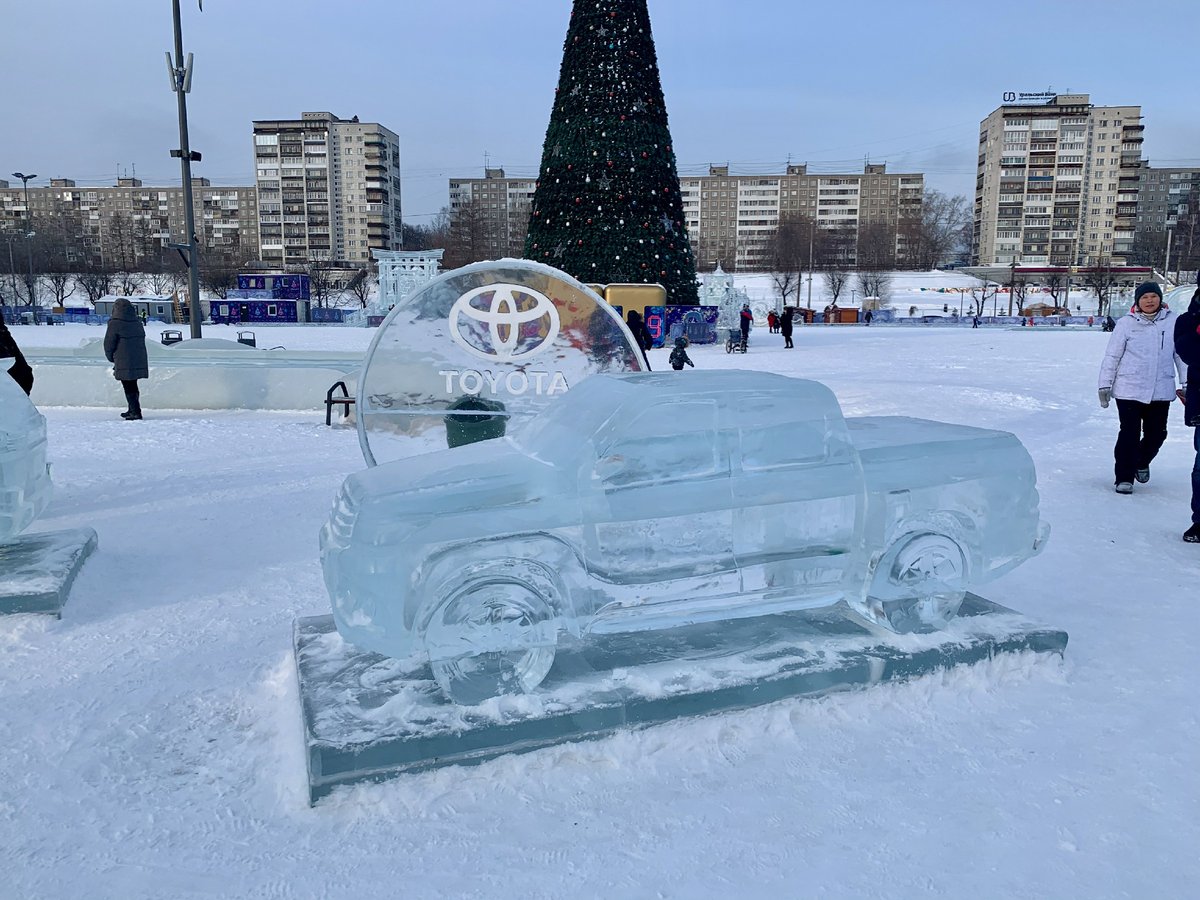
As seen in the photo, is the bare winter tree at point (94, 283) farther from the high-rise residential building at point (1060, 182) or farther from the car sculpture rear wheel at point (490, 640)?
the high-rise residential building at point (1060, 182)

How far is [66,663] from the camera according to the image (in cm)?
436

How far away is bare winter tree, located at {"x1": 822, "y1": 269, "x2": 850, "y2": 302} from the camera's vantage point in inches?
2808

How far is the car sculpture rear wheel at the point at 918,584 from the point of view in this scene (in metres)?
4.09

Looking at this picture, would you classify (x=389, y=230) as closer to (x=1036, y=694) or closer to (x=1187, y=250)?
(x=1187, y=250)

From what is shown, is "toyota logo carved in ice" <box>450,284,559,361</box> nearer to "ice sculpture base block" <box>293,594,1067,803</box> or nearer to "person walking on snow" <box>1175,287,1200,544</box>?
"ice sculpture base block" <box>293,594,1067,803</box>

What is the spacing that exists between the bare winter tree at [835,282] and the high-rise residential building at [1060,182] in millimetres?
33483

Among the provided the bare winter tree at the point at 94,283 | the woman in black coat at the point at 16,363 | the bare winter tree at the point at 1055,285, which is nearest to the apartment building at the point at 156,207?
the bare winter tree at the point at 94,283

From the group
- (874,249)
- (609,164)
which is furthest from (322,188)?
(609,164)

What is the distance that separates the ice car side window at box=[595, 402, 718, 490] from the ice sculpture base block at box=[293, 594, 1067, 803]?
0.84 metres

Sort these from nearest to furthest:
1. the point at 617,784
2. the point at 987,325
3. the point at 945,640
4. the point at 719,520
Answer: the point at 617,784, the point at 719,520, the point at 945,640, the point at 987,325

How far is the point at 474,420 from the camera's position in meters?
7.17

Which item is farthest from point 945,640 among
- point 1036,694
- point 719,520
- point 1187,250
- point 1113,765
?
point 1187,250

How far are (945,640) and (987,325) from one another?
47.0 meters

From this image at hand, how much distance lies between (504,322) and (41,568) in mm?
3657
